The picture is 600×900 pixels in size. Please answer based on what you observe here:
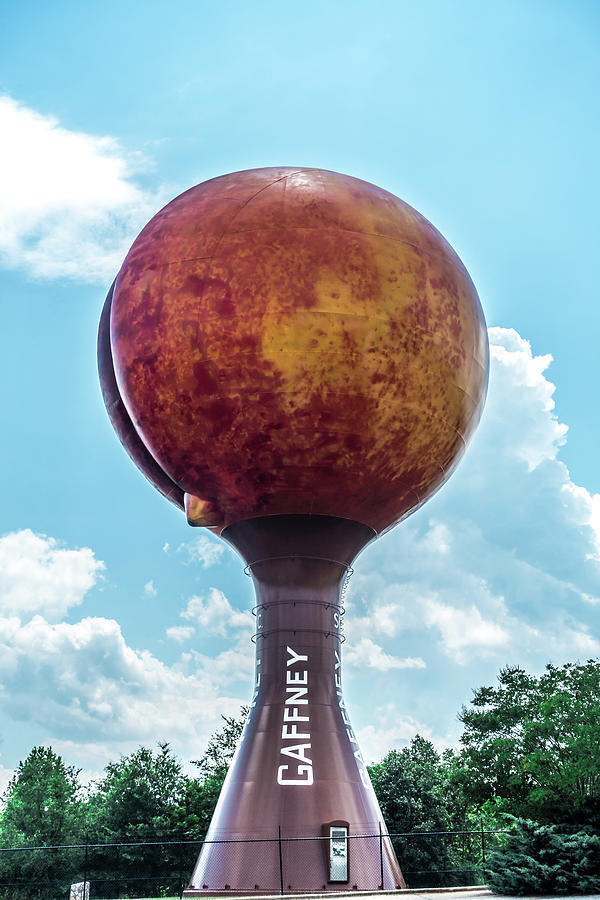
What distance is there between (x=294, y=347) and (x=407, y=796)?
81.4 feet

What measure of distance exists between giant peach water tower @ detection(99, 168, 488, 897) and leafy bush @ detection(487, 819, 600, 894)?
2.23m

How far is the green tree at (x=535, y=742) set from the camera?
29.0m

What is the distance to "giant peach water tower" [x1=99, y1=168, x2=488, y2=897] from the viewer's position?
1667 cm

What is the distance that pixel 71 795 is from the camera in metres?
44.2

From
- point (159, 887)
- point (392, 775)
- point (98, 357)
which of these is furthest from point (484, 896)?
point (159, 887)

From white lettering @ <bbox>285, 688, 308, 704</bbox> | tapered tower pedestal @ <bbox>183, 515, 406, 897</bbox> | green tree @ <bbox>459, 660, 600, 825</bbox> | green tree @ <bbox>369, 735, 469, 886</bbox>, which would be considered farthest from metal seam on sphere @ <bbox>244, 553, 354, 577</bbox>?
green tree @ <bbox>369, 735, 469, 886</bbox>

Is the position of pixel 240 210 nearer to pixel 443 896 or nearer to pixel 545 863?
pixel 545 863

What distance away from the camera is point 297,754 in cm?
1688

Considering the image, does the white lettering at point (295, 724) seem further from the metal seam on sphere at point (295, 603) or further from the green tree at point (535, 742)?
the green tree at point (535, 742)

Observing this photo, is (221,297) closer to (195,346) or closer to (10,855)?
(195,346)

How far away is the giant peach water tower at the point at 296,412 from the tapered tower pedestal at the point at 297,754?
35 millimetres

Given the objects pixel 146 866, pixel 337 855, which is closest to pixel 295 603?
pixel 337 855

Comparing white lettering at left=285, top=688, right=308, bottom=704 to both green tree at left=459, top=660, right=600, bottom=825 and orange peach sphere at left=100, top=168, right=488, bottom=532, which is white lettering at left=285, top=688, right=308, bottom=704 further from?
green tree at left=459, top=660, right=600, bottom=825

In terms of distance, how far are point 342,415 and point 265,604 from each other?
426 cm
